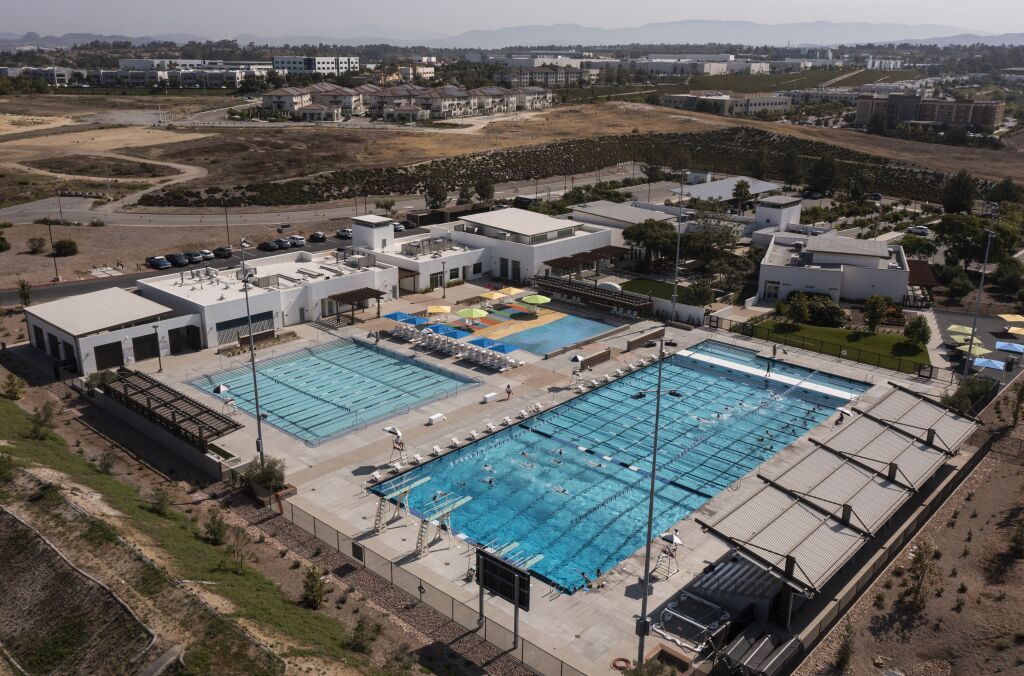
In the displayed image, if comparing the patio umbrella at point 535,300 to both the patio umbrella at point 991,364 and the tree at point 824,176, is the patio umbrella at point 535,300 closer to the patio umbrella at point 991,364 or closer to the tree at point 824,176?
the patio umbrella at point 991,364

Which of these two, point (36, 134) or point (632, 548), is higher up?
point (36, 134)

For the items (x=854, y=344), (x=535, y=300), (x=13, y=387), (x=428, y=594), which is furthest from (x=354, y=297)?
(x=854, y=344)

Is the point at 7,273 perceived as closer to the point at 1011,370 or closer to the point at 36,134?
the point at 1011,370

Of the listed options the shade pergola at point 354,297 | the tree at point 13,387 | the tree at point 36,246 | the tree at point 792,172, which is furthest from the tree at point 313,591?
the tree at point 792,172

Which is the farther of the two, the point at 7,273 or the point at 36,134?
the point at 36,134

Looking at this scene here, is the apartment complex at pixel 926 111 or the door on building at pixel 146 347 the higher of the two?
the apartment complex at pixel 926 111

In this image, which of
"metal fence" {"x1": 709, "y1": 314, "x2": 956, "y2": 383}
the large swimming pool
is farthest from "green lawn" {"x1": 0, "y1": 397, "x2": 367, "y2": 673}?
"metal fence" {"x1": 709, "y1": 314, "x2": 956, "y2": 383}

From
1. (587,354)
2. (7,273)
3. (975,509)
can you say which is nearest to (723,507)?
(975,509)

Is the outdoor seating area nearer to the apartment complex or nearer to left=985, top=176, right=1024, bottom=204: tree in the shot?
left=985, top=176, right=1024, bottom=204: tree
